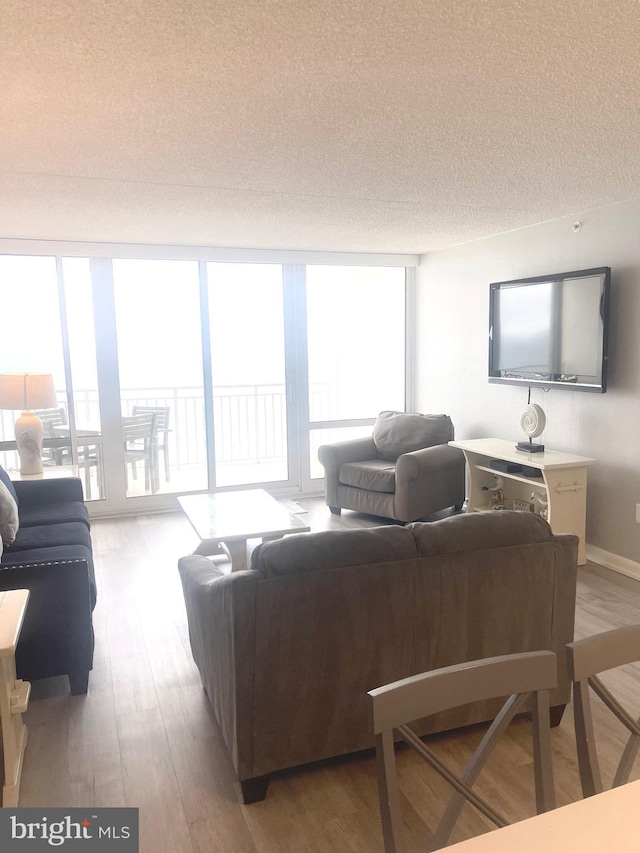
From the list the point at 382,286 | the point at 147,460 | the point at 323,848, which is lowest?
the point at 323,848

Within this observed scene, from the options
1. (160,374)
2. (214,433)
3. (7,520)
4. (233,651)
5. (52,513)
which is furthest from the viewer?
(214,433)

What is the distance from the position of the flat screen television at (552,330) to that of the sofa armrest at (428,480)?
75cm

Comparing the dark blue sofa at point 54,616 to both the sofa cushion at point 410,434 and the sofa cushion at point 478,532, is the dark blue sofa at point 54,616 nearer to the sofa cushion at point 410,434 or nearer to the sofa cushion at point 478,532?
the sofa cushion at point 478,532

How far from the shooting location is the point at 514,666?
1.17m

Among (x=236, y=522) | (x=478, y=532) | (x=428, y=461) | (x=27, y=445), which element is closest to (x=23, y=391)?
(x=27, y=445)

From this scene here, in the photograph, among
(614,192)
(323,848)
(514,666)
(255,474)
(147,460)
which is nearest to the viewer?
(514,666)

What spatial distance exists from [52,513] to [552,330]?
11.4ft

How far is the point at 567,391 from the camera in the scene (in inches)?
167

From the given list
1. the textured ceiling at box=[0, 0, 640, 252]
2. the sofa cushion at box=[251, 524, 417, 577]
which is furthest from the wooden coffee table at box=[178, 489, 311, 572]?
the textured ceiling at box=[0, 0, 640, 252]

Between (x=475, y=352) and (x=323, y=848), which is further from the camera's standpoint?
(x=475, y=352)

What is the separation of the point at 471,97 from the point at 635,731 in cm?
198

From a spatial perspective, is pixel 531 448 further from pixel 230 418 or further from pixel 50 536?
pixel 50 536


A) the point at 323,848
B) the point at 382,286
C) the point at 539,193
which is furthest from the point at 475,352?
the point at 323,848

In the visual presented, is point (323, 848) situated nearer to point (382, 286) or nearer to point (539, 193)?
point (539, 193)
